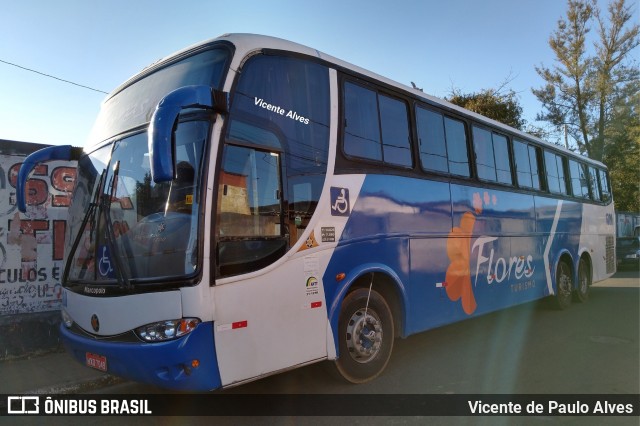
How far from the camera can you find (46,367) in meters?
6.23

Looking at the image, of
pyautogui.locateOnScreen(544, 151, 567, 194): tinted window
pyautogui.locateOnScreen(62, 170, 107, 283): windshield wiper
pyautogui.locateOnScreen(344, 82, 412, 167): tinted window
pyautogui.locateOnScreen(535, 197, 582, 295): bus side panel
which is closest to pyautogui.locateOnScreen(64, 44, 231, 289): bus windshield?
pyautogui.locateOnScreen(62, 170, 107, 283): windshield wiper

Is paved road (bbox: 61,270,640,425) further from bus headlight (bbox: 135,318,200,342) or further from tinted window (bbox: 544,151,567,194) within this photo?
tinted window (bbox: 544,151,567,194)

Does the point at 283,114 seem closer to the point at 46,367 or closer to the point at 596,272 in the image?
the point at 46,367

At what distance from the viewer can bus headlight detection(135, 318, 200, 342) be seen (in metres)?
3.75

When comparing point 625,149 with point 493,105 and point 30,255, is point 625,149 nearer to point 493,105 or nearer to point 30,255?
point 493,105

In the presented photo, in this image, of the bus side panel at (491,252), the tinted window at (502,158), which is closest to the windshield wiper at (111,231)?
the bus side panel at (491,252)

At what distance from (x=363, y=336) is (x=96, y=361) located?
2.71 m

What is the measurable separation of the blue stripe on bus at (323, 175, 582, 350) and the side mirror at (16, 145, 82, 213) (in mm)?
3229

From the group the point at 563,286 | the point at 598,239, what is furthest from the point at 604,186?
the point at 563,286

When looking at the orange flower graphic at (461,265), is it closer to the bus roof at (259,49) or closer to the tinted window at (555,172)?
the bus roof at (259,49)

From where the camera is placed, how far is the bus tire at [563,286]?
33.7 feet

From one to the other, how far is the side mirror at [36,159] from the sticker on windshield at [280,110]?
2533 mm

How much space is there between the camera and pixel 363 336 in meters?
5.39

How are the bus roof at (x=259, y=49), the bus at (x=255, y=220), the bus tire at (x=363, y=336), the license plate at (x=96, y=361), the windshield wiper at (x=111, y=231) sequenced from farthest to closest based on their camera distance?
1. the bus tire at (x=363, y=336)
2. the bus roof at (x=259, y=49)
3. the license plate at (x=96, y=361)
4. the windshield wiper at (x=111, y=231)
5. the bus at (x=255, y=220)
